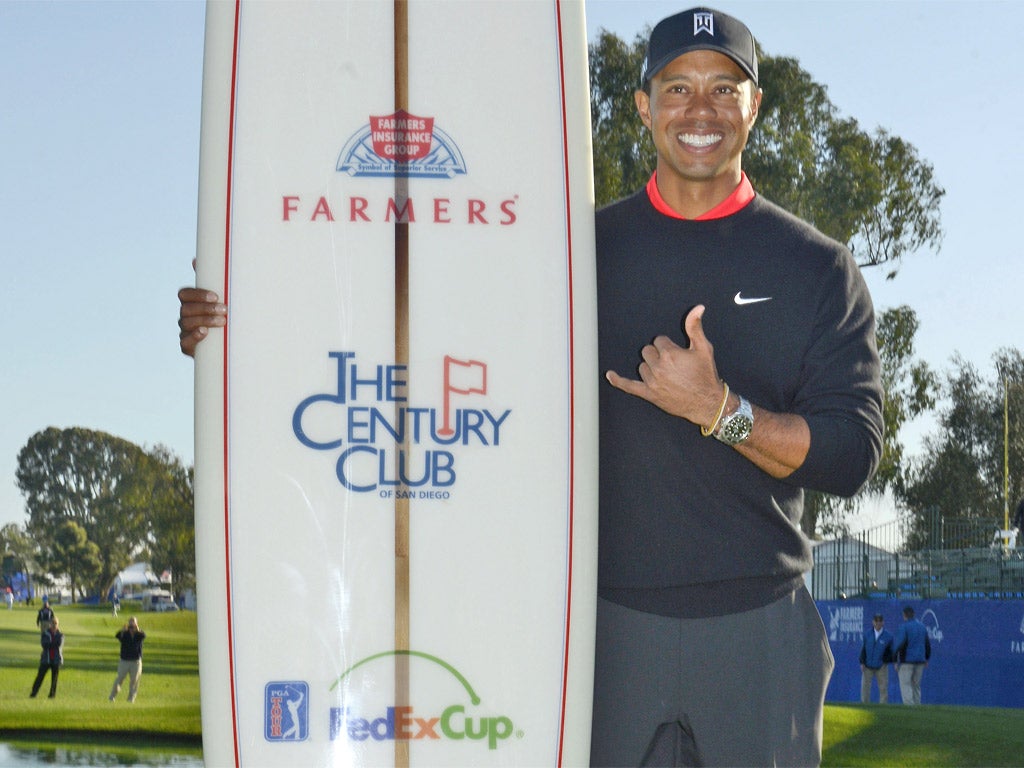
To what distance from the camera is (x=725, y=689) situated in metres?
3.00

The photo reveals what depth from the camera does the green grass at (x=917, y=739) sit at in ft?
32.9

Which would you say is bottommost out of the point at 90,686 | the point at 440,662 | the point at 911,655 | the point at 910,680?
the point at 910,680

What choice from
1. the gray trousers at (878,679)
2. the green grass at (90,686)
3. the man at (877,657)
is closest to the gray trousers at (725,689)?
the green grass at (90,686)

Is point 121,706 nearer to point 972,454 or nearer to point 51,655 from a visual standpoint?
point 51,655

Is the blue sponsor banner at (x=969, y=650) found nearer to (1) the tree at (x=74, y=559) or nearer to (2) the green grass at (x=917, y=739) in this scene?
(2) the green grass at (x=917, y=739)

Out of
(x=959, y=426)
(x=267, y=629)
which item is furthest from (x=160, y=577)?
(x=959, y=426)

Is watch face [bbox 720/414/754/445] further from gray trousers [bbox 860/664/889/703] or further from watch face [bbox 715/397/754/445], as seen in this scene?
gray trousers [bbox 860/664/889/703]

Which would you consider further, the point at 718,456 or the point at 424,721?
the point at 424,721

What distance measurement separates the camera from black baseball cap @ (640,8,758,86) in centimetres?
306

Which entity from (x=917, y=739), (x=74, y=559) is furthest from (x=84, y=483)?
(x=917, y=739)

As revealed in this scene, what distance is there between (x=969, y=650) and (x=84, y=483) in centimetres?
953

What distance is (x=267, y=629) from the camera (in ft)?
10.4

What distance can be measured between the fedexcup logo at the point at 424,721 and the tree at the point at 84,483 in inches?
415

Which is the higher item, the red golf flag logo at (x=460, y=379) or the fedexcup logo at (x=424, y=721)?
the red golf flag logo at (x=460, y=379)
